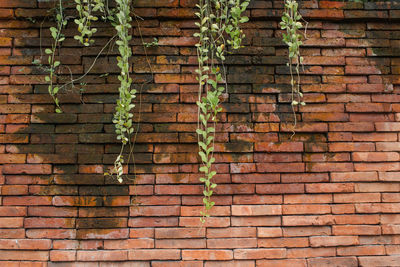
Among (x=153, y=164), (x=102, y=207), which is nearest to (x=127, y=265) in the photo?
(x=102, y=207)

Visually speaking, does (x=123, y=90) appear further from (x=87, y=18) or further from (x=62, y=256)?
(x=62, y=256)

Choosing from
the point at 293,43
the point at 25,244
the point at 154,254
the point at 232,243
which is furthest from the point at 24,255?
the point at 293,43

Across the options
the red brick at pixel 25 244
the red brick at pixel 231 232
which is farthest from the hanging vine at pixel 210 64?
the red brick at pixel 25 244

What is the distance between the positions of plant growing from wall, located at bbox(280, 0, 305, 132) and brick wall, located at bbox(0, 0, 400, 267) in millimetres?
65

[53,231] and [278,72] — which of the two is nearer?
[53,231]

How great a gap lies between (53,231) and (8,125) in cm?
83

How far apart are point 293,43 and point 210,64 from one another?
608mm

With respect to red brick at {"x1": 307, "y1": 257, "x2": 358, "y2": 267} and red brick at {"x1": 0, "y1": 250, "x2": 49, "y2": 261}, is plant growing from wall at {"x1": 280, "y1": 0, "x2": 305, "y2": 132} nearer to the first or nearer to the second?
red brick at {"x1": 307, "y1": 257, "x2": 358, "y2": 267}

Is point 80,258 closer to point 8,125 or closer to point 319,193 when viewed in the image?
point 8,125

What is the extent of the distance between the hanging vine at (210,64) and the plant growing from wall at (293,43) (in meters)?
0.29

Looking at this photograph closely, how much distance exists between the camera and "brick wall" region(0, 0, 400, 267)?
2.26 metres

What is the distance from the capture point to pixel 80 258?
2.23 m

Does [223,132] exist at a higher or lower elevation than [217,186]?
higher

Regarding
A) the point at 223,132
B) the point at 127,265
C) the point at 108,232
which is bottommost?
the point at 127,265
